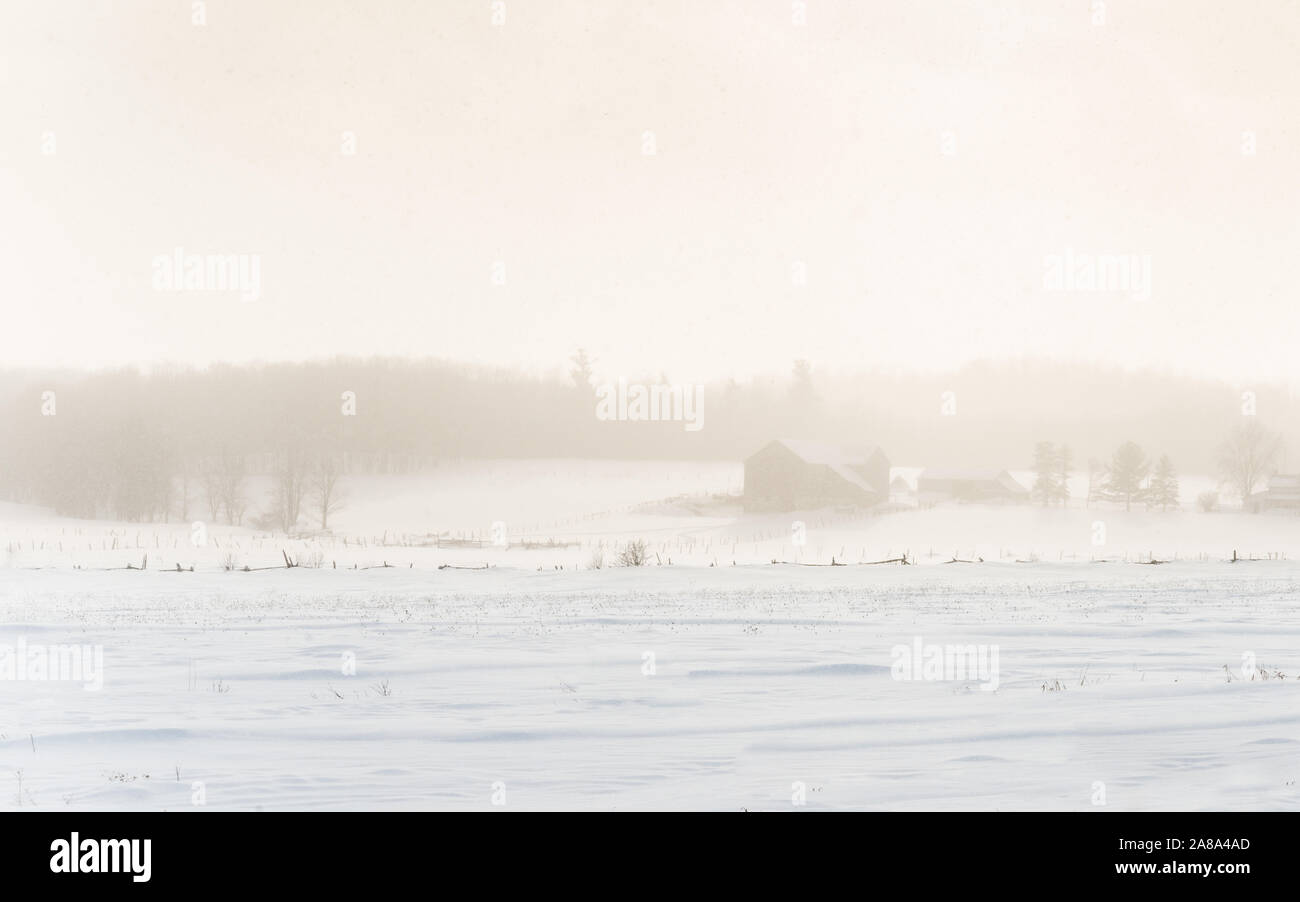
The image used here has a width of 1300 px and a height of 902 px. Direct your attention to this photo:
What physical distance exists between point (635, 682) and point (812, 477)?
69.6 feet

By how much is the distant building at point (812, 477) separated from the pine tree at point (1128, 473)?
7865 millimetres

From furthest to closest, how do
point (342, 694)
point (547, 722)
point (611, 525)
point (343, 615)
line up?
point (611, 525) → point (343, 615) → point (342, 694) → point (547, 722)

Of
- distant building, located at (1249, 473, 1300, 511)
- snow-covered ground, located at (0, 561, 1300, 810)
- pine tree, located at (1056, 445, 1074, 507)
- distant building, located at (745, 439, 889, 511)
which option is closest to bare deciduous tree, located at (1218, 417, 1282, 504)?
distant building, located at (1249, 473, 1300, 511)

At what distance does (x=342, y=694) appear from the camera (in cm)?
1122

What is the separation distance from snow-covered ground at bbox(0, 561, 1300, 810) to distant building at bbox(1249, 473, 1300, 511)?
11680mm

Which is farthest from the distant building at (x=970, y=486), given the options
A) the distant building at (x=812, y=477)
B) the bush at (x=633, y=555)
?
the bush at (x=633, y=555)

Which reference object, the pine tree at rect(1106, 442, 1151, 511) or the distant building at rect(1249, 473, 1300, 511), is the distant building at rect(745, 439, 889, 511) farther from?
the distant building at rect(1249, 473, 1300, 511)
